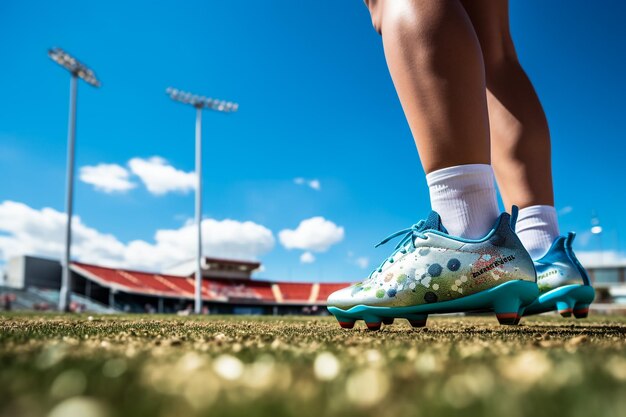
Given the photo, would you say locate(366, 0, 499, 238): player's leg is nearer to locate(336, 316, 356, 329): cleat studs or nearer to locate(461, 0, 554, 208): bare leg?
locate(336, 316, 356, 329): cleat studs

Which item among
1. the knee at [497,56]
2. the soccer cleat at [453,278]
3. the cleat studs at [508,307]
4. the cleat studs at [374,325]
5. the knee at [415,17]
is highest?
the knee at [497,56]

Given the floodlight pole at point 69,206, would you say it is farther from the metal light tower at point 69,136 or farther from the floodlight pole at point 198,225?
the floodlight pole at point 198,225

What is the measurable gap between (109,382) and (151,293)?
83.7 ft

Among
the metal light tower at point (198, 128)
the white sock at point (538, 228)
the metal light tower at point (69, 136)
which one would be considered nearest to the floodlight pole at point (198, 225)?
the metal light tower at point (198, 128)

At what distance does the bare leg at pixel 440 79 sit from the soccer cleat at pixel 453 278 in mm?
210

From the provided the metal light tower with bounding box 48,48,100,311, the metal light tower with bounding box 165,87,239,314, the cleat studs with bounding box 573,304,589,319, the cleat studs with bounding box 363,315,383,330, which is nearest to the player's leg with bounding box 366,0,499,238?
the cleat studs with bounding box 363,315,383,330

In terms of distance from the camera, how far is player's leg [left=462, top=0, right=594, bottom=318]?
1.97 m

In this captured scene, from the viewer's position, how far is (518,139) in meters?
2.01

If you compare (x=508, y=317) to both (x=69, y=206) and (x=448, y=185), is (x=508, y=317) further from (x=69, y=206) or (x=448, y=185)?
(x=69, y=206)

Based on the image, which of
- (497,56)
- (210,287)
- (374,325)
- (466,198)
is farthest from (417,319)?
(210,287)

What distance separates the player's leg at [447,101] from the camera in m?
1.26

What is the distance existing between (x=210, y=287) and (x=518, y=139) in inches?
1154

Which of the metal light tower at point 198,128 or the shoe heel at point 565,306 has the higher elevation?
the metal light tower at point 198,128

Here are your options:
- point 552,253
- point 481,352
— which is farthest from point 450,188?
point 552,253
